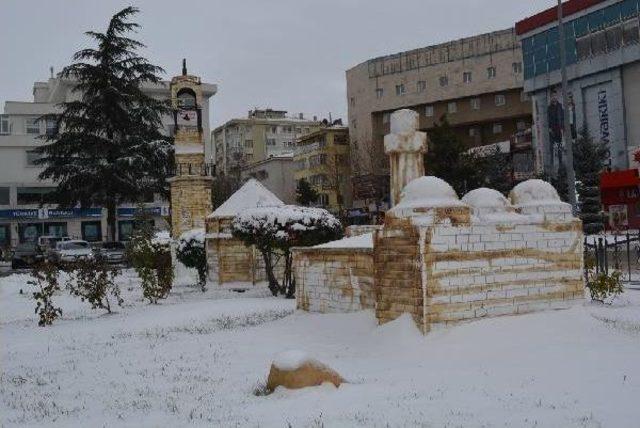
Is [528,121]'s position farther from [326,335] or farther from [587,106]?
[326,335]

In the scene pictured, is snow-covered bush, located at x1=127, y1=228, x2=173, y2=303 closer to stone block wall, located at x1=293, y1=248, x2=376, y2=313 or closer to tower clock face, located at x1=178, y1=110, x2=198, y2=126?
tower clock face, located at x1=178, y1=110, x2=198, y2=126

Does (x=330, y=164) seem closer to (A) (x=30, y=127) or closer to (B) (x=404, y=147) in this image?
(A) (x=30, y=127)

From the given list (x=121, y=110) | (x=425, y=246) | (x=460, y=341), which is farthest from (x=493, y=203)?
(x=121, y=110)

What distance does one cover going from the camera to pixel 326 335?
30.7 ft

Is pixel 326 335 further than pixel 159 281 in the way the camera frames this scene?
No

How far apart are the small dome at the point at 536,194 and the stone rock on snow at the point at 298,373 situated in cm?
435

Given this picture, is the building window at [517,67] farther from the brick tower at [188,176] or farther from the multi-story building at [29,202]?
the brick tower at [188,176]

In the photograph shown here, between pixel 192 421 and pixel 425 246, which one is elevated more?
pixel 425 246

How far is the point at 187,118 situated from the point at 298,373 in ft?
62.9

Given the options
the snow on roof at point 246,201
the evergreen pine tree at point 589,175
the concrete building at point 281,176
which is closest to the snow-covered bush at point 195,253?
the snow on roof at point 246,201

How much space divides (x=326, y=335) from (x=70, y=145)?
30.2m

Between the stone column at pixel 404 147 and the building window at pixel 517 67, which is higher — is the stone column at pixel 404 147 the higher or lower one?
the lower one

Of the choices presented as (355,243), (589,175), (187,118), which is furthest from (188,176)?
(589,175)

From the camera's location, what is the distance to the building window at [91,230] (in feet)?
174
